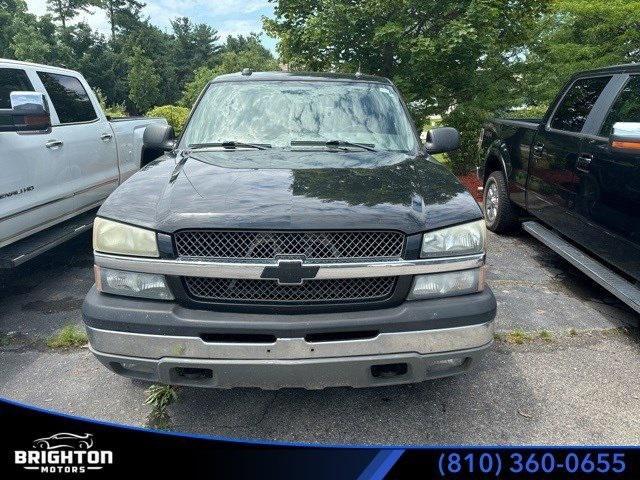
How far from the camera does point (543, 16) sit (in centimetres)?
1111

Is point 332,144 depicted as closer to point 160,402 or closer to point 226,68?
point 160,402

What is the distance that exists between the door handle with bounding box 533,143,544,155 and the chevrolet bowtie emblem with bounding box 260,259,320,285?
3.62 metres

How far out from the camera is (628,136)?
280 centimetres

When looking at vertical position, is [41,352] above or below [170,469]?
below

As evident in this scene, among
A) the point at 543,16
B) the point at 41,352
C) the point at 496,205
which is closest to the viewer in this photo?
the point at 41,352

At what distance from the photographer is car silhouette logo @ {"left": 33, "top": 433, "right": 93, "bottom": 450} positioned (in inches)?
90.7

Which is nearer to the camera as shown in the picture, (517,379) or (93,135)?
(517,379)

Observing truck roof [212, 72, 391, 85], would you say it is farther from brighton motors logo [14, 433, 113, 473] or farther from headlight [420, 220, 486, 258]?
brighton motors logo [14, 433, 113, 473]

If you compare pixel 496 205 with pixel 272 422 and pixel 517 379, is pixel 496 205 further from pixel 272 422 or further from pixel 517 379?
pixel 272 422

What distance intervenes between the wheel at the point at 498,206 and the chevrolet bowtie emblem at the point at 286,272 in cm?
428

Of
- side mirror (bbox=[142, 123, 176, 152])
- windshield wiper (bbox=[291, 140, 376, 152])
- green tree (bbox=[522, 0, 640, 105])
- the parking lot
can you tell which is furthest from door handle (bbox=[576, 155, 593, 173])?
green tree (bbox=[522, 0, 640, 105])

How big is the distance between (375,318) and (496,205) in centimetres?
437

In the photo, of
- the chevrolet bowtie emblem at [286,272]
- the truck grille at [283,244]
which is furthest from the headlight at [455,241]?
the chevrolet bowtie emblem at [286,272]

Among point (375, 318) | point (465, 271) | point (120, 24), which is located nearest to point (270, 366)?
point (375, 318)
